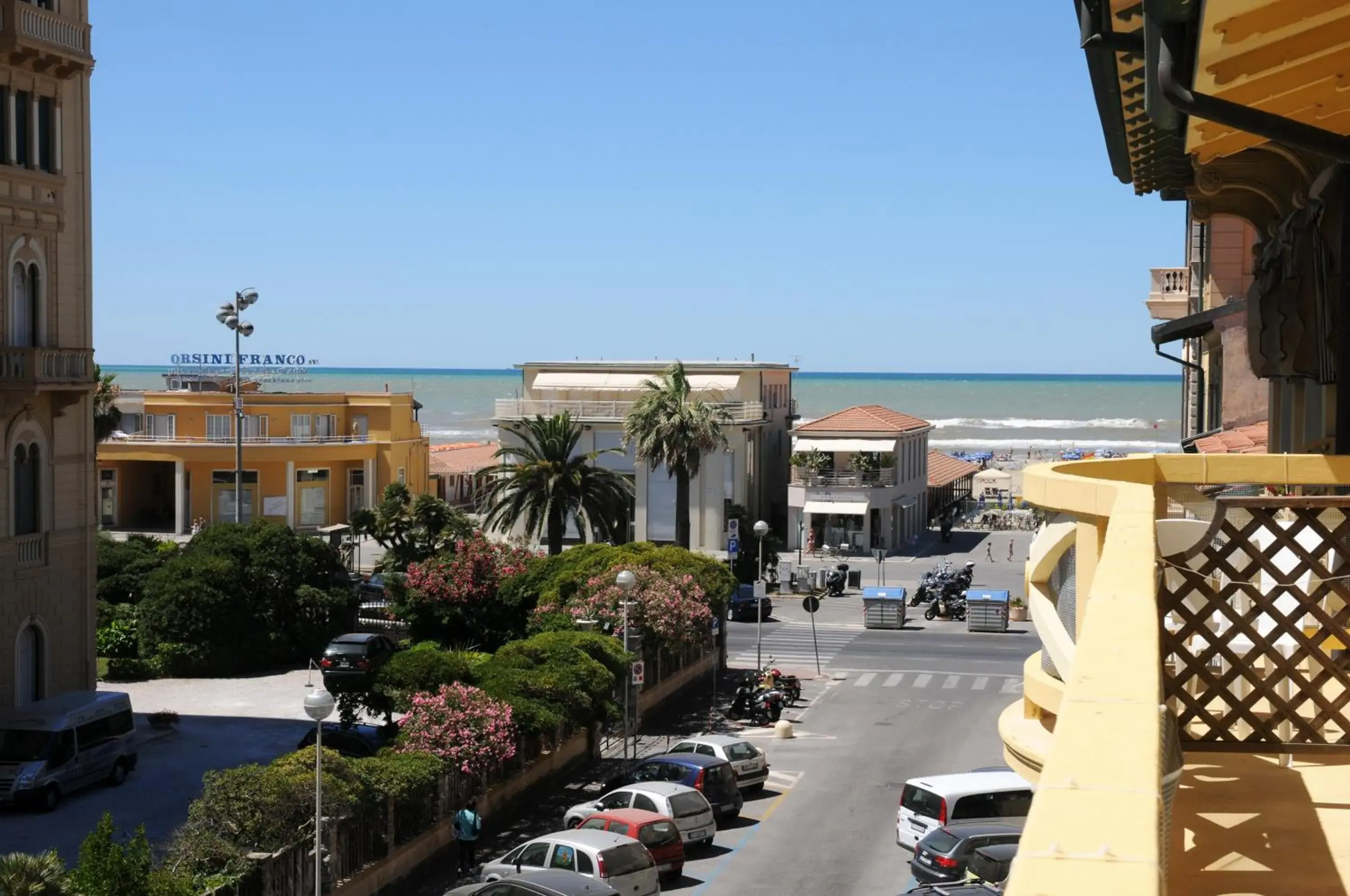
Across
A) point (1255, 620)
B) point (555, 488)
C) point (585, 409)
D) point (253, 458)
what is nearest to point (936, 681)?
point (555, 488)

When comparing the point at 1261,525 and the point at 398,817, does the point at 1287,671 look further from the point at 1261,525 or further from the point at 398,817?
the point at 398,817

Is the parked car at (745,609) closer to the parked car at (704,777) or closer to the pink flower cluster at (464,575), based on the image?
the pink flower cluster at (464,575)

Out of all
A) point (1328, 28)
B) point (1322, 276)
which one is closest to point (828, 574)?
point (1322, 276)

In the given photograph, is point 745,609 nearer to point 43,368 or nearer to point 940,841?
point 43,368

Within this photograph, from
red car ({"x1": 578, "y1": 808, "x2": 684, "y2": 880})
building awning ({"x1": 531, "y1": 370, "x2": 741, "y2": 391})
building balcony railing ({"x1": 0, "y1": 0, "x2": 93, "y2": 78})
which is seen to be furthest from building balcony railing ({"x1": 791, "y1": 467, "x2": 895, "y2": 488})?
red car ({"x1": 578, "y1": 808, "x2": 684, "y2": 880})

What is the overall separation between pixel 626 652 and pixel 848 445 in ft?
131

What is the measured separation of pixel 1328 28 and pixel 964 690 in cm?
3318

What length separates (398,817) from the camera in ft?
73.6

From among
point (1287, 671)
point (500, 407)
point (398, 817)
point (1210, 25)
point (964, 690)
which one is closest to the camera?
point (1210, 25)

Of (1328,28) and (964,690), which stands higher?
(1328,28)

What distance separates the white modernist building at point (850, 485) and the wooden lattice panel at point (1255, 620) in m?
60.5

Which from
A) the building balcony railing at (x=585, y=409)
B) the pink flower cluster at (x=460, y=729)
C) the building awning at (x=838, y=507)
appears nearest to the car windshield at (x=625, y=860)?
the pink flower cluster at (x=460, y=729)

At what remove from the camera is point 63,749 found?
91.1ft

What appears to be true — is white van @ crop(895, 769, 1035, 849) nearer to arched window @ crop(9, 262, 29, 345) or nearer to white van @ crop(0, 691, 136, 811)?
white van @ crop(0, 691, 136, 811)
